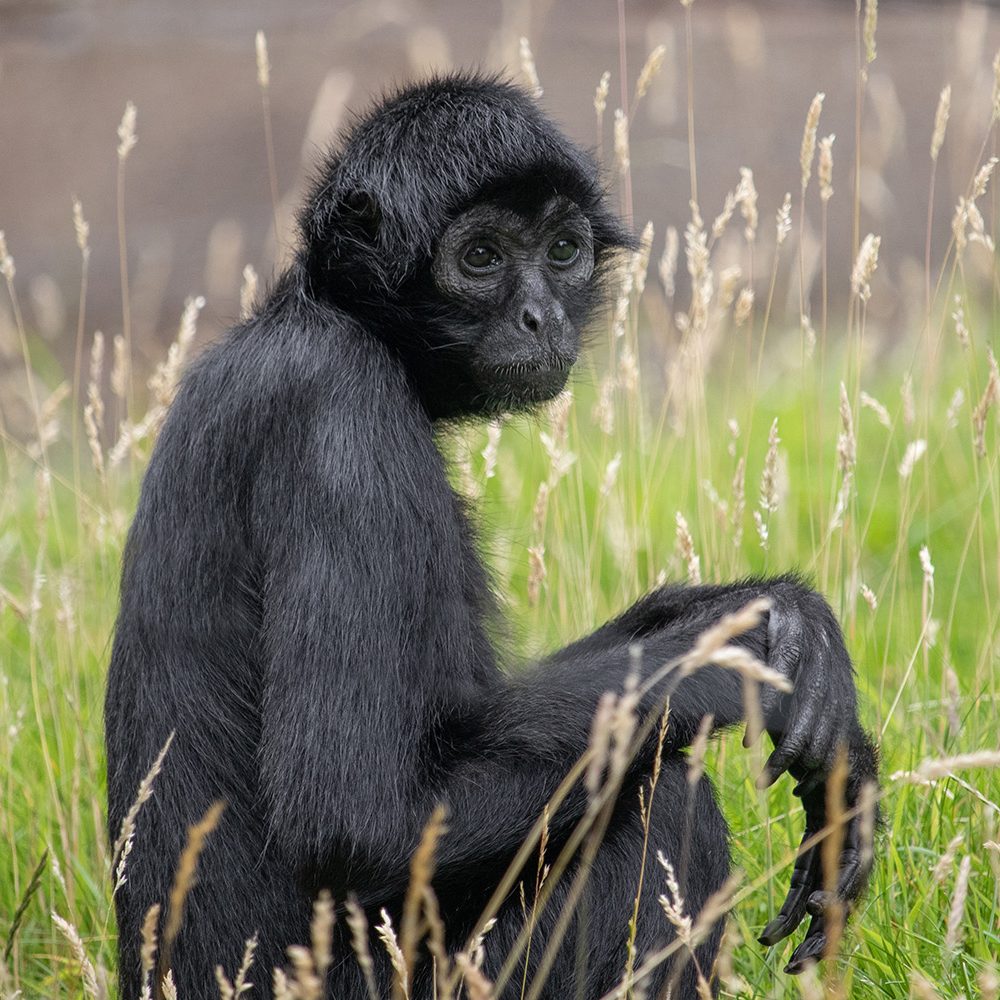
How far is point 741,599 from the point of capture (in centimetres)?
396

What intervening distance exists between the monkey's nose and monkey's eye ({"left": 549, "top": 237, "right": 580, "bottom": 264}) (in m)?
0.29

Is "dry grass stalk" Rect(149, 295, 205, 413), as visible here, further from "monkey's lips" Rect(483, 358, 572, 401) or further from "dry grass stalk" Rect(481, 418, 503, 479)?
"monkey's lips" Rect(483, 358, 572, 401)

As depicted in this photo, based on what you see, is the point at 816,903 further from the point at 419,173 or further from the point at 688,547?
the point at 419,173

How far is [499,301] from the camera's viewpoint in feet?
14.0

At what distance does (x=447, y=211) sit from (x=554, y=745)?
5.05 feet

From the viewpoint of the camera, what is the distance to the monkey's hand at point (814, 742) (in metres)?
3.62

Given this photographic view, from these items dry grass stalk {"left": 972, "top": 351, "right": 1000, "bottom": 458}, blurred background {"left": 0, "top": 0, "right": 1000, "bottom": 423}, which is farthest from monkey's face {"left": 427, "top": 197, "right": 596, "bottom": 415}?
blurred background {"left": 0, "top": 0, "right": 1000, "bottom": 423}

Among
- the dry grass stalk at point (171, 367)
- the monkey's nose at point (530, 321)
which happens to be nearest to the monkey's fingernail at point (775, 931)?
the monkey's nose at point (530, 321)

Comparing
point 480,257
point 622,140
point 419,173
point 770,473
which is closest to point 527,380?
point 480,257

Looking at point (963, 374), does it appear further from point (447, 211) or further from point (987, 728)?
point (447, 211)

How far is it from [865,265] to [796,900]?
85.3 inches

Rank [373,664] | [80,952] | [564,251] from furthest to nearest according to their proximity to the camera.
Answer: [564,251] → [373,664] → [80,952]

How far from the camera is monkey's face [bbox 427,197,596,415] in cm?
422

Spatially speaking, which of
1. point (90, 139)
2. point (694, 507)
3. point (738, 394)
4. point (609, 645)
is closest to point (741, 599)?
point (609, 645)
